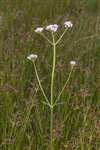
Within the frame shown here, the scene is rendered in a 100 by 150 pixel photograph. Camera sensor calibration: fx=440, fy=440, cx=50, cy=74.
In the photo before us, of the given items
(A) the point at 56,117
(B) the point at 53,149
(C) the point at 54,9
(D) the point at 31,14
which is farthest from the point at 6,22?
(B) the point at 53,149

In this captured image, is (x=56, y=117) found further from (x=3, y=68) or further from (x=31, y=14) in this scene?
(x=31, y=14)

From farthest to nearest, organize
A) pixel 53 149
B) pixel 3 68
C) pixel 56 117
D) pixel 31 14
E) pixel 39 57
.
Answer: pixel 31 14 → pixel 39 57 → pixel 3 68 → pixel 56 117 → pixel 53 149

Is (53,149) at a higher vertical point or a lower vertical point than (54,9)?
lower

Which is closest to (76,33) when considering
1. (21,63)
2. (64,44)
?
(64,44)

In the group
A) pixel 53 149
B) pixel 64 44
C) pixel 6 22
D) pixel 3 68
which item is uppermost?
pixel 6 22

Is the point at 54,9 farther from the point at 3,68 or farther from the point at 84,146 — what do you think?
the point at 84,146

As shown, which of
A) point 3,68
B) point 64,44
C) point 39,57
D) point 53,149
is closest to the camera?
point 53,149

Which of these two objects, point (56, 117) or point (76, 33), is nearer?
point (56, 117)
